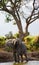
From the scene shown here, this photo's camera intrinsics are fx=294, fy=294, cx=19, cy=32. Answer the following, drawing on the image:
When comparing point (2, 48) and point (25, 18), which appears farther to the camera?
point (25, 18)

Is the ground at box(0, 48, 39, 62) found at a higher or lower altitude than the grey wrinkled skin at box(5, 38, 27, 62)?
lower

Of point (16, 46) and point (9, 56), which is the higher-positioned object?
point (16, 46)

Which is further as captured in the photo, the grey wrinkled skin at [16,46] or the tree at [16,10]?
the tree at [16,10]

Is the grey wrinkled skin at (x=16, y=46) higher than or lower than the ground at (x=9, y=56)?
higher

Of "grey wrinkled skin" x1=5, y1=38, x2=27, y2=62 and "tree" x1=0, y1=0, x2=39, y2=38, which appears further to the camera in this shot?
"tree" x1=0, y1=0, x2=39, y2=38

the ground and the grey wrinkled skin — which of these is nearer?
the grey wrinkled skin

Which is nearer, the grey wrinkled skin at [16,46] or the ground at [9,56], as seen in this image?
the grey wrinkled skin at [16,46]

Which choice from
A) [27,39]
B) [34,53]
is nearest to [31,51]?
[34,53]

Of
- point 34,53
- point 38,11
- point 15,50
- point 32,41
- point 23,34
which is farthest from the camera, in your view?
point 38,11

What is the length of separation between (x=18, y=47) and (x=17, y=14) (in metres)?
17.9

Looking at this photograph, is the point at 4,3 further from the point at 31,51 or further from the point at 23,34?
the point at 31,51

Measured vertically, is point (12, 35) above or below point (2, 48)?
below

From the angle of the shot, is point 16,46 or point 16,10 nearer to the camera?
point 16,46

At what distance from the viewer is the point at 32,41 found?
2728cm
